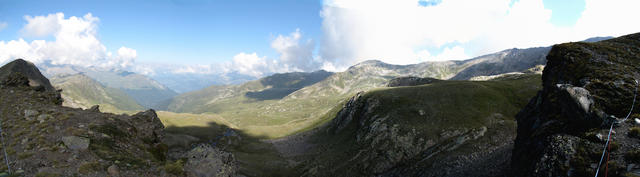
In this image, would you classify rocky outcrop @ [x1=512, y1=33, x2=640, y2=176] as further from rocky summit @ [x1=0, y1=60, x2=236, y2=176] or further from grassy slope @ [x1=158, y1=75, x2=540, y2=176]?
rocky summit @ [x1=0, y1=60, x2=236, y2=176]

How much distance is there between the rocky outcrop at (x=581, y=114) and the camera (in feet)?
52.9

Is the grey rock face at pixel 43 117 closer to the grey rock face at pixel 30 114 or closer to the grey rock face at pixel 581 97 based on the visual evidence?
the grey rock face at pixel 30 114

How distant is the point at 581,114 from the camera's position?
61.3ft

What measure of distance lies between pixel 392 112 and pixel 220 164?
6321 cm

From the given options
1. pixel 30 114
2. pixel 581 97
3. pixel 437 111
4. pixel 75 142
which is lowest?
pixel 437 111

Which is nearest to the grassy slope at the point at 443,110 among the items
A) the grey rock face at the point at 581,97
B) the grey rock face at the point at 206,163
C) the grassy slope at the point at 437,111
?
the grassy slope at the point at 437,111

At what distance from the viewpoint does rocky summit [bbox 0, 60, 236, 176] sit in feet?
55.9

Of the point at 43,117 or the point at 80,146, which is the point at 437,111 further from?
the point at 43,117

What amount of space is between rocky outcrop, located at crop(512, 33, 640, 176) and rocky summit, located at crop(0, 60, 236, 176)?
90.8 feet

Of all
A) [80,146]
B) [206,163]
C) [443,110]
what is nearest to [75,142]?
[80,146]

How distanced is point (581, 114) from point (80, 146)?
38.3m

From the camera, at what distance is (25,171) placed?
15.9 m

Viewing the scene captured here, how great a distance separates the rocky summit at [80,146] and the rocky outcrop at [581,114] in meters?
27.7

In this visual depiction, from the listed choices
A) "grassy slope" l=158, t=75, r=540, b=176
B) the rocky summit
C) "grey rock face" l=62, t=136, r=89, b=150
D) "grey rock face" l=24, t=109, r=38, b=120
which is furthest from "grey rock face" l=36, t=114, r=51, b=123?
"grassy slope" l=158, t=75, r=540, b=176
